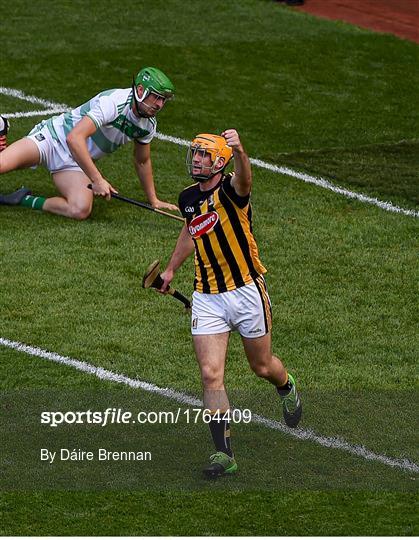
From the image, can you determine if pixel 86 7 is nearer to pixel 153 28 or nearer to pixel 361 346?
Result: pixel 153 28

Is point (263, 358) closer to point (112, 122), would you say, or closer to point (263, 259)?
point (263, 259)

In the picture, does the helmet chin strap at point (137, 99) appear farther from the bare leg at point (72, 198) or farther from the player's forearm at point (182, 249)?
the player's forearm at point (182, 249)

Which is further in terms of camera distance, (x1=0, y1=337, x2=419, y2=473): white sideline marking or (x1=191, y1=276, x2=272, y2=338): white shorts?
(x1=0, y1=337, x2=419, y2=473): white sideline marking

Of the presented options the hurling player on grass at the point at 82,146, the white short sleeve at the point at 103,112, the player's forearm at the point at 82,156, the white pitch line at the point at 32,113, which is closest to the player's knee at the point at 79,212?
the hurling player on grass at the point at 82,146

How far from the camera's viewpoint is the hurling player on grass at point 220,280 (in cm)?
845

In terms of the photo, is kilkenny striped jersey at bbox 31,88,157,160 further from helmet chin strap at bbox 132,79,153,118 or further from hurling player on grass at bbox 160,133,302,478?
hurling player on grass at bbox 160,133,302,478

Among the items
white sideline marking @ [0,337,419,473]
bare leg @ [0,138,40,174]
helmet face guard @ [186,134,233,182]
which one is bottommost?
bare leg @ [0,138,40,174]

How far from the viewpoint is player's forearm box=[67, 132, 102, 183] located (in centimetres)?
1207

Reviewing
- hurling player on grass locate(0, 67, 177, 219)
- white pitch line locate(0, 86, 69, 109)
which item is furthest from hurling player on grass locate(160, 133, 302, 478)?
white pitch line locate(0, 86, 69, 109)

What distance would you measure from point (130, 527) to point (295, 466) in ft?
4.15

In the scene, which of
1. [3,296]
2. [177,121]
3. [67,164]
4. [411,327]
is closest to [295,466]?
[411,327]

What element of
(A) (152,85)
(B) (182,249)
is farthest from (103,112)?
(B) (182,249)

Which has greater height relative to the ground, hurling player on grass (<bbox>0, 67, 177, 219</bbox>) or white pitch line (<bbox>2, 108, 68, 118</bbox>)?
hurling player on grass (<bbox>0, 67, 177, 219</bbox>)

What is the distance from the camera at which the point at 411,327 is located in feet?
35.6
